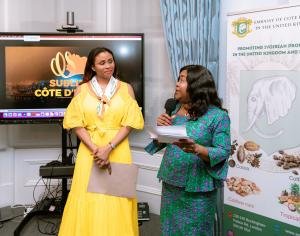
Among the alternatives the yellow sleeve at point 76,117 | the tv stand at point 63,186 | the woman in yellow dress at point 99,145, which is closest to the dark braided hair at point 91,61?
the woman in yellow dress at point 99,145

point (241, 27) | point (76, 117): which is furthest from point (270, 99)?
point (76, 117)

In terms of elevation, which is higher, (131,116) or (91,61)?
(91,61)

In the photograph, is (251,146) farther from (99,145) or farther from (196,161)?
(99,145)

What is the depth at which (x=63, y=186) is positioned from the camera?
11.2ft

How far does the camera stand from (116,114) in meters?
2.57

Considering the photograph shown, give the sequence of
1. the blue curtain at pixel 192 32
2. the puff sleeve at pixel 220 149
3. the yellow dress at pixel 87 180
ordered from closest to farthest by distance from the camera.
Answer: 1. the puff sleeve at pixel 220 149
2. the yellow dress at pixel 87 180
3. the blue curtain at pixel 192 32

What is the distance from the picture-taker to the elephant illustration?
2.40 metres

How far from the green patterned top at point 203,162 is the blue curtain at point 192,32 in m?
1.25

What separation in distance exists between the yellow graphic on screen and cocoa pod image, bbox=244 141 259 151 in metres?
1.58

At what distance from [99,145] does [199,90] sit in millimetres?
1003

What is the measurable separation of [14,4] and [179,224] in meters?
2.72

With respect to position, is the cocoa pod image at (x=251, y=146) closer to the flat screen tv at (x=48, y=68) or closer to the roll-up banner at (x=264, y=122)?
the roll-up banner at (x=264, y=122)

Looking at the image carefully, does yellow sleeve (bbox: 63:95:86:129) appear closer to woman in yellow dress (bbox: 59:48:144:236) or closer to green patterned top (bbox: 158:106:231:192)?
woman in yellow dress (bbox: 59:48:144:236)

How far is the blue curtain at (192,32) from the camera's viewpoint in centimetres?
299
